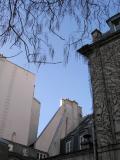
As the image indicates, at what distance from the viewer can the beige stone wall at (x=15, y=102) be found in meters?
18.7

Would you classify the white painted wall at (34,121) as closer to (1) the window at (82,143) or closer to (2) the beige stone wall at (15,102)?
(2) the beige stone wall at (15,102)

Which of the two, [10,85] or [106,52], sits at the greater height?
[10,85]

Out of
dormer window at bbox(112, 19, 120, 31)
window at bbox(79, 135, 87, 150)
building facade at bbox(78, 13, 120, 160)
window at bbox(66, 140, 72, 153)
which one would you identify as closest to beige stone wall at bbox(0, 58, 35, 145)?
window at bbox(66, 140, 72, 153)

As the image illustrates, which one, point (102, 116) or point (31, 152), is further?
point (31, 152)

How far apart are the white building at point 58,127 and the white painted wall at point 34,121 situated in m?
2.02

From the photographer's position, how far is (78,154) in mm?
12898

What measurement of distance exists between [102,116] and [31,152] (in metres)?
7.17

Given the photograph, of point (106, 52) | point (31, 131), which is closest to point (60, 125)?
point (31, 131)

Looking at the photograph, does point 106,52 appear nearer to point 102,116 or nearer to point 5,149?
point 102,116

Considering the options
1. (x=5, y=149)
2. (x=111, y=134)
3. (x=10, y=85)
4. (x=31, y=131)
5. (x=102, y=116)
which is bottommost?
(x=5, y=149)

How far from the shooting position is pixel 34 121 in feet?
71.5

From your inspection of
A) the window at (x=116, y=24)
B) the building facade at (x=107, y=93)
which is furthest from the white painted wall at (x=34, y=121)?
the window at (x=116, y=24)

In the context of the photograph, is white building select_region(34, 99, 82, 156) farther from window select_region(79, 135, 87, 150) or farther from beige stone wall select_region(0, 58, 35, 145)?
window select_region(79, 135, 87, 150)

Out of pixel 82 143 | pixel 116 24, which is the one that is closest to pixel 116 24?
pixel 116 24
